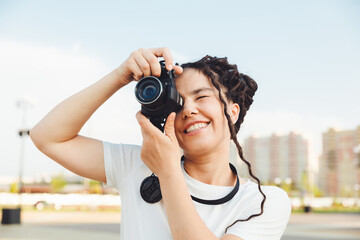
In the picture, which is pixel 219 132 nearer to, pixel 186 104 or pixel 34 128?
pixel 186 104

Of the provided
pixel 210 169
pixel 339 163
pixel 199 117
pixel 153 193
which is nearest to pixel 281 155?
pixel 339 163

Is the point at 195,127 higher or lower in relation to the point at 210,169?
higher

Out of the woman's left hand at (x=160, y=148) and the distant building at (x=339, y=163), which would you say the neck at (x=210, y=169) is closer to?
the woman's left hand at (x=160, y=148)

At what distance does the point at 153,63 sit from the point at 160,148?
308 millimetres

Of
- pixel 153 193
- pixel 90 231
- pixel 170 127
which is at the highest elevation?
pixel 170 127

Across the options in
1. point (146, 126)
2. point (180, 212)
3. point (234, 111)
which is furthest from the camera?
point (234, 111)

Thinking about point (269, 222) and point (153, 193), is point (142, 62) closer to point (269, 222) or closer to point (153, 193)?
point (153, 193)

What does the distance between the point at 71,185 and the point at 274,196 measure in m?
77.6

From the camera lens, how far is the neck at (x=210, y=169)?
1567mm

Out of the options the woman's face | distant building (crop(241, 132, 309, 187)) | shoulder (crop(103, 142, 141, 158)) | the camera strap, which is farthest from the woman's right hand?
distant building (crop(241, 132, 309, 187))

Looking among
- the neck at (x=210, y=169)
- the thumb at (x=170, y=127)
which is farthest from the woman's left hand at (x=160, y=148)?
the neck at (x=210, y=169)

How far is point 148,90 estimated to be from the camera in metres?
1.41

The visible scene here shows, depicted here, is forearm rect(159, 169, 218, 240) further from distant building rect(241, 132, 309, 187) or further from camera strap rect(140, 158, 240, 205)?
distant building rect(241, 132, 309, 187)

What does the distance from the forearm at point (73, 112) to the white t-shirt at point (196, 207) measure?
0.15 m
